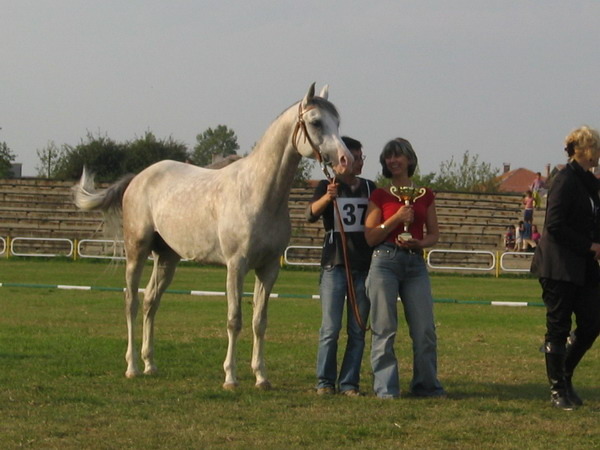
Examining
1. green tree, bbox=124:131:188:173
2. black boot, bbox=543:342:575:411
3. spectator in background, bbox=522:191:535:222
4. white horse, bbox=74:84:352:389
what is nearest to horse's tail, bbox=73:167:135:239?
white horse, bbox=74:84:352:389

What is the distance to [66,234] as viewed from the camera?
43.6m

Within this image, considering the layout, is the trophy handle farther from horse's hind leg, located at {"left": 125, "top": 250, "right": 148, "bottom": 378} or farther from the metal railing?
the metal railing

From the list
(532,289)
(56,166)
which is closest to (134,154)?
(56,166)

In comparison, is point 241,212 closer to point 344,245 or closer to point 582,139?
point 344,245

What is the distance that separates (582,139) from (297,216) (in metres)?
35.1

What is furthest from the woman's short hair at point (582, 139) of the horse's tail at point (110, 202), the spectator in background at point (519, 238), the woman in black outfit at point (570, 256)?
the spectator in background at point (519, 238)

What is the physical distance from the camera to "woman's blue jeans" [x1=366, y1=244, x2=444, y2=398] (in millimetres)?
8430

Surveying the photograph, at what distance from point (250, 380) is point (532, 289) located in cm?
1764

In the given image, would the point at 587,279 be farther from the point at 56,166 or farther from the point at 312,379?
the point at 56,166

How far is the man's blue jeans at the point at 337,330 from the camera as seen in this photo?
870 centimetres

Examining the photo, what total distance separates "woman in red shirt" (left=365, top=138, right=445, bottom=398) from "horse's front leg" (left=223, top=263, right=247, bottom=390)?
116cm

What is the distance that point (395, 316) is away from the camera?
8516 millimetres

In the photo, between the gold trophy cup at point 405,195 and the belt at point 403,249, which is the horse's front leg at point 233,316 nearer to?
the belt at point 403,249

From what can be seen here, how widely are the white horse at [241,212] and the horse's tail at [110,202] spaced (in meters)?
0.82
